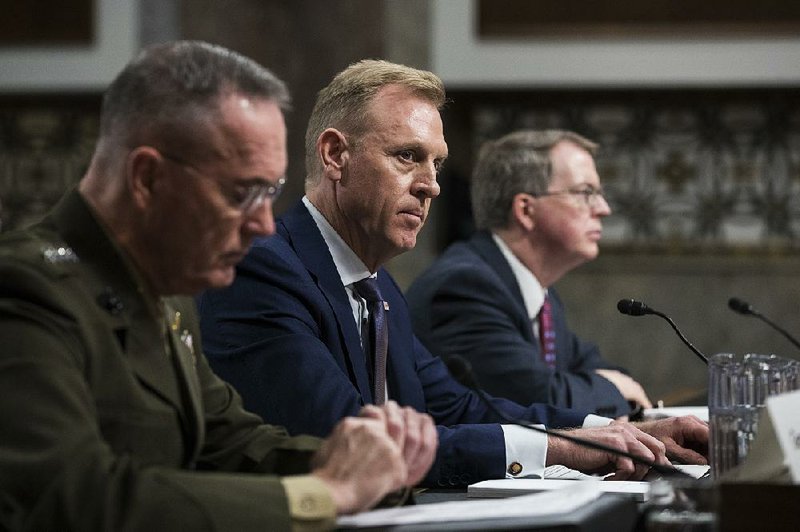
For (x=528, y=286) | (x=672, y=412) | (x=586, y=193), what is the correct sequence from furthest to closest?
(x=586, y=193) < (x=528, y=286) < (x=672, y=412)

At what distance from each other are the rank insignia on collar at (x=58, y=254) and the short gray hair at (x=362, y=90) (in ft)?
4.74

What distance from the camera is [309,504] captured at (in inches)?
77.5

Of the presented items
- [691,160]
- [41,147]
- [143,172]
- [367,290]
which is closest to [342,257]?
[367,290]

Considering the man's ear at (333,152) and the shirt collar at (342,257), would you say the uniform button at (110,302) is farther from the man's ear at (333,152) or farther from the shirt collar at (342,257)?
the man's ear at (333,152)

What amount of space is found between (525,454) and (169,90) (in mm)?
1318

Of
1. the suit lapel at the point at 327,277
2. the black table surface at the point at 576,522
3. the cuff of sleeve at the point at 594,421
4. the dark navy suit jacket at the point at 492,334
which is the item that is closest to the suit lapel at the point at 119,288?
the black table surface at the point at 576,522

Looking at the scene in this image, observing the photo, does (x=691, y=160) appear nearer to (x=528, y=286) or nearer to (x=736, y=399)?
(x=528, y=286)

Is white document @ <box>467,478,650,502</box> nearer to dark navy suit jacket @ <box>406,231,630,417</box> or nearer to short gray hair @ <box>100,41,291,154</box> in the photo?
short gray hair @ <box>100,41,291,154</box>

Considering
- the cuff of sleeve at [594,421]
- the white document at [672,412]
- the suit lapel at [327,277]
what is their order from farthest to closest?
the white document at [672,412] → the cuff of sleeve at [594,421] → the suit lapel at [327,277]

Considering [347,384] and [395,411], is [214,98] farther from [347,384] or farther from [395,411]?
[347,384]

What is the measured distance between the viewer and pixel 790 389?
2684 millimetres

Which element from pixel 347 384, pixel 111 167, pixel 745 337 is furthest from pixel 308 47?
pixel 111 167

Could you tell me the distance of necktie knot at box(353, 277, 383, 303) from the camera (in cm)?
339

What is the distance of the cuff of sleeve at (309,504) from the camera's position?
1.95 metres
